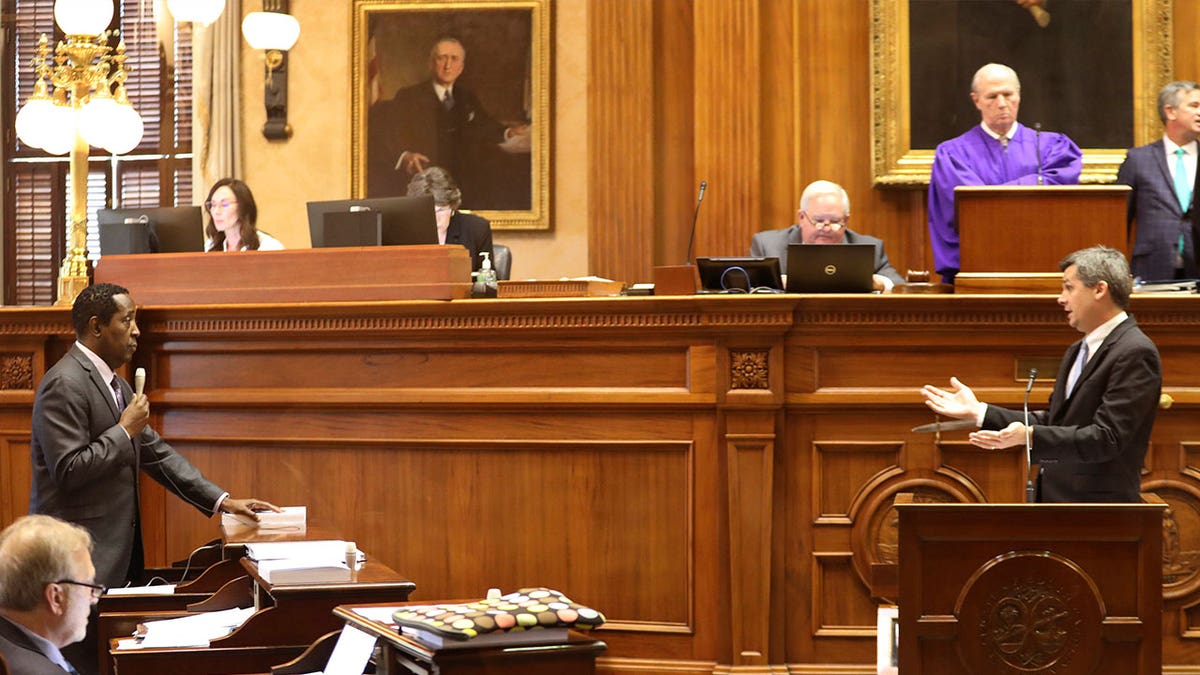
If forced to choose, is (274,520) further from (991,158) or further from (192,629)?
(991,158)

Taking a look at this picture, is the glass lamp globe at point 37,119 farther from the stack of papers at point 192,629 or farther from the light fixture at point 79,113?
the stack of papers at point 192,629

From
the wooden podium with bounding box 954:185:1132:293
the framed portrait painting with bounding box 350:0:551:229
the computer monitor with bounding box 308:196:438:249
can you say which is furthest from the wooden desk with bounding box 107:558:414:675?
the framed portrait painting with bounding box 350:0:551:229

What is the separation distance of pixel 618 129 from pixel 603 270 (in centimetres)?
88

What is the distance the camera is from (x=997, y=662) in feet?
12.5

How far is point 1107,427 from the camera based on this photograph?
4180 millimetres

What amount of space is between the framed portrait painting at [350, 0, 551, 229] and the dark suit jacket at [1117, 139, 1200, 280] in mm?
3993

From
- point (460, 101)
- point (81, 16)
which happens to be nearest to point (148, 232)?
point (81, 16)

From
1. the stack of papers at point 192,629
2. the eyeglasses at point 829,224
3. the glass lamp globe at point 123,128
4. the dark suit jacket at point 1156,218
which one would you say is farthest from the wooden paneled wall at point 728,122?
the stack of papers at point 192,629

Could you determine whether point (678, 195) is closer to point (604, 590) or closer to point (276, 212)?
point (276, 212)

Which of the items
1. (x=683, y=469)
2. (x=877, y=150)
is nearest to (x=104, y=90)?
(x=683, y=469)

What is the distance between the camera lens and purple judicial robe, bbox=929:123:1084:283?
661 centimetres

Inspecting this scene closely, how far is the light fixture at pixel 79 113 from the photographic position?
6.23m

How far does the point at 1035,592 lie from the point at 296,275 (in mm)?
3069

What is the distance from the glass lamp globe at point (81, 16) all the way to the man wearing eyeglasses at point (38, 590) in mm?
3991
